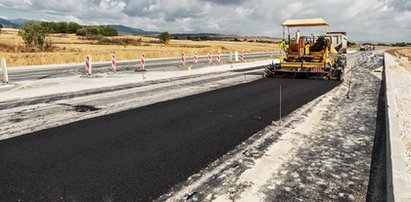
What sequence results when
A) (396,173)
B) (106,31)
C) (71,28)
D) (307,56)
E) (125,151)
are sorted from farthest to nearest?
(71,28), (106,31), (307,56), (125,151), (396,173)

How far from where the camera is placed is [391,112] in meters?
7.84

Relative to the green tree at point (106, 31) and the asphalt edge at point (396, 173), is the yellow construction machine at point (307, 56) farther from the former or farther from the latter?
the green tree at point (106, 31)

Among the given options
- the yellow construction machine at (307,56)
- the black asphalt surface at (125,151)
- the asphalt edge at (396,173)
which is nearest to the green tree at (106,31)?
the yellow construction machine at (307,56)

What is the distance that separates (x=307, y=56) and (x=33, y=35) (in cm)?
3737

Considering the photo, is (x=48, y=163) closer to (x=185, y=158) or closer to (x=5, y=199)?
(x=5, y=199)

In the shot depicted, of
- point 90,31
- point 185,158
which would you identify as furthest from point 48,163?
point 90,31

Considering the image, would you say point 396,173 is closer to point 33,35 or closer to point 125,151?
point 125,151

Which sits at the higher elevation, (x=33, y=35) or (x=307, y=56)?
(x=33, y=35)

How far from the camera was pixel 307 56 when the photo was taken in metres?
16.3

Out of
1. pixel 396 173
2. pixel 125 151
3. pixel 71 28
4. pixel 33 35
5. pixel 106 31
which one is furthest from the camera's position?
pixel 71 28

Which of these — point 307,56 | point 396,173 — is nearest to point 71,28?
point 307,56

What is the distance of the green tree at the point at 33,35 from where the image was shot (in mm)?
41281

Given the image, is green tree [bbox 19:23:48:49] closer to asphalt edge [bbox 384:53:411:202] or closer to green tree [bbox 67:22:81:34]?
asphalt edge [bbox 384:53:411:202]

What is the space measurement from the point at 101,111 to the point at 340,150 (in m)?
5.80
